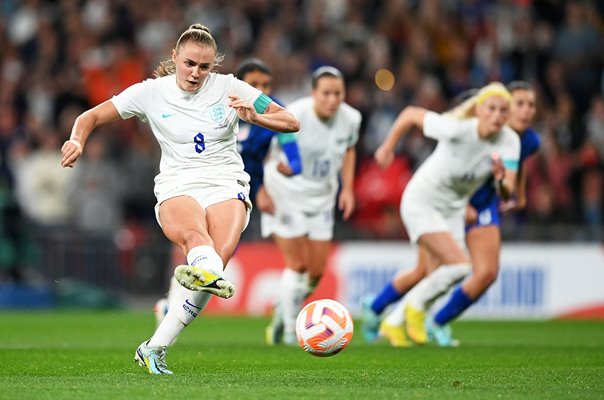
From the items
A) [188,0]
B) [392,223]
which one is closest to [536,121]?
[392,223]

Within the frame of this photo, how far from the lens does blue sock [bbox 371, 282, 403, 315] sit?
42.5ft

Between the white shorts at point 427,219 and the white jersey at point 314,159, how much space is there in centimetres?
86

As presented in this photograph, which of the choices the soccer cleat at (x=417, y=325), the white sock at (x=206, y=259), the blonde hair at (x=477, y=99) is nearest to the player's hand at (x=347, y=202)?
the soccer cleat at (x=417, y=325)

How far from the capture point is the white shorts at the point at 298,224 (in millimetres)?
12836

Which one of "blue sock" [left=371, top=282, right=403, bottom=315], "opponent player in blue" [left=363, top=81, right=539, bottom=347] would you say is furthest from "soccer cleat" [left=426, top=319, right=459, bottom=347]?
"blue sock" [left=371, top=282, right=403, bottom=315]

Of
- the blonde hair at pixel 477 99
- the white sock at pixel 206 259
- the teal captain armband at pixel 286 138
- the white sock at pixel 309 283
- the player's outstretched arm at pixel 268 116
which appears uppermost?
the blonde hair at pixel 477 99

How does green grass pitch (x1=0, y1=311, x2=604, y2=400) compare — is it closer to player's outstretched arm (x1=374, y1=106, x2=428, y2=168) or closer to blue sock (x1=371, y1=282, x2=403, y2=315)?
blue sock (x1=371, y1=282, x2=403, y2=315)

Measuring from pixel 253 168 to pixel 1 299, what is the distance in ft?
30.5

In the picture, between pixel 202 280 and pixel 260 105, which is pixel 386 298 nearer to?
pixel 260 105

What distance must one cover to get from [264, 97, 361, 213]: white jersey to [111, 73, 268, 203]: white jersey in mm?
3904

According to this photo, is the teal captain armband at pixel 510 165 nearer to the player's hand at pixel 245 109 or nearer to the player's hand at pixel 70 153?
the player's hand at pixel 245 109

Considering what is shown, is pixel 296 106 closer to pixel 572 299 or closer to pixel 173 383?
pixel 173 383

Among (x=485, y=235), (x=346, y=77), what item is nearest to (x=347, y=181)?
(x=485, y=235)

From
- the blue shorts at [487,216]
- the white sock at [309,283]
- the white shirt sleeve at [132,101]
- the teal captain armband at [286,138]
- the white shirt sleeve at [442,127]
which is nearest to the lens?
the white shirt sleeve at [132,101]
